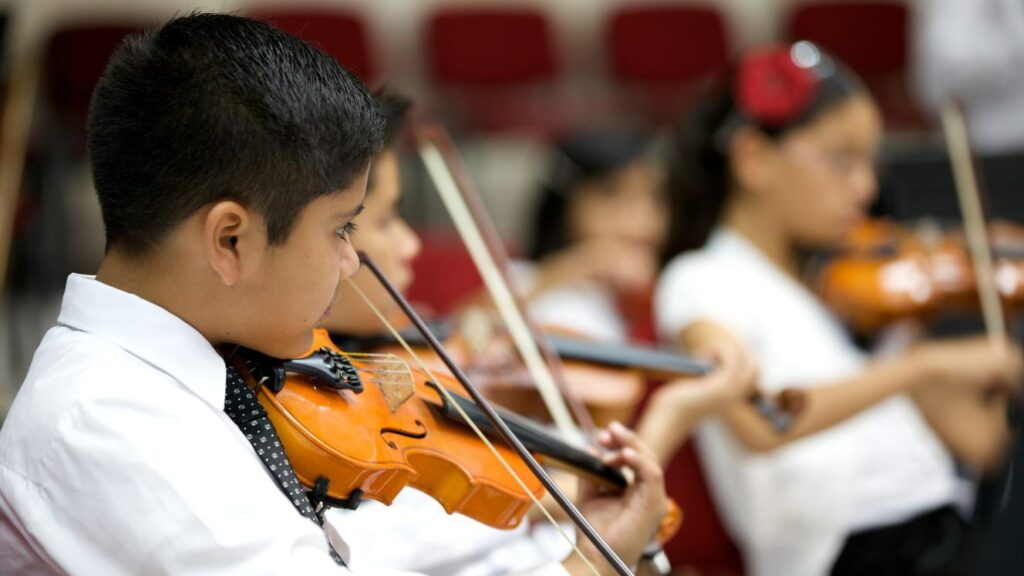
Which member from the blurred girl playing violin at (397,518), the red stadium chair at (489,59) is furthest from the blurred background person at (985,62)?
the blurred girl playing violin at (397,518)

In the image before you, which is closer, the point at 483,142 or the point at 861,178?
the point at 861,178

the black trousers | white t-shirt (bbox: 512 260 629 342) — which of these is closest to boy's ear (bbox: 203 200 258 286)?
the black trousers

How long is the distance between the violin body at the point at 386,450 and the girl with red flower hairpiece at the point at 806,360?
632 mm

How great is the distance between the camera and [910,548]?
163 cm

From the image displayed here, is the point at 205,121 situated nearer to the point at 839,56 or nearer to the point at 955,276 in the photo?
the point at 955,276

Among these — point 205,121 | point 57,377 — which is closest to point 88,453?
point 57,377

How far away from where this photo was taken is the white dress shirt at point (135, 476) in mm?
678

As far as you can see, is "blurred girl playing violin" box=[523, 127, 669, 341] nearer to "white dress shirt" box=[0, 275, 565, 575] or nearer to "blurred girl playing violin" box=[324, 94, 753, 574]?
"blurred girl playing violin" box=[324, 94, 753, 574]

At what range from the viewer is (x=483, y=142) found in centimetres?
354

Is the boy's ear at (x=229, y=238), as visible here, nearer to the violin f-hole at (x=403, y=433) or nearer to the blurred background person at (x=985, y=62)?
the violin f-hole at (x=403, y=433)

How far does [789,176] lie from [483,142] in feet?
5.93

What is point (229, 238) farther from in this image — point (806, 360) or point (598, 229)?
point (598, 229)

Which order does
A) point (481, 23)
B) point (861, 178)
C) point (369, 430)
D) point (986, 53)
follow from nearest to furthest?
point (369, 430) < point (861, 178) < point (986, 53) < point (481, 23)

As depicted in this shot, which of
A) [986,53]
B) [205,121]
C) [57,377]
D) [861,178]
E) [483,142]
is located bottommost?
[483,142]
